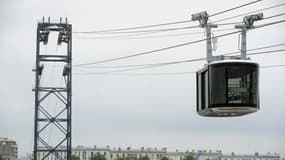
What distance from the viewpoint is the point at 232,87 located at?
26500 millimetres

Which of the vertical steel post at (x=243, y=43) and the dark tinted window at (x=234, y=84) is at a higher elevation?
the vertical steel post at (x=243, y=43)

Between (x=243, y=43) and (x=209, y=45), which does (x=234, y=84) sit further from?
(x=209, y=45)

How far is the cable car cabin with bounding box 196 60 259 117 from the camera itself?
86.0 feet

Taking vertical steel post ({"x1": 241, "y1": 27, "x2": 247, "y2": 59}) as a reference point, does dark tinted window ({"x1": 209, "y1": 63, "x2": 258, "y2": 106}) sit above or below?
below

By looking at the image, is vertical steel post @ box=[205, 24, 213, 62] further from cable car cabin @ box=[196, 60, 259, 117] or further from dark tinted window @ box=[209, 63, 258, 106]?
dark tinted window @ box=[209, 63, 258, 106]

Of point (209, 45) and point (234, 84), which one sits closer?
point (234, 84)

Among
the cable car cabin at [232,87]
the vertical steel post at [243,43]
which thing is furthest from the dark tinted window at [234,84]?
the vertical steel post at [243,43]

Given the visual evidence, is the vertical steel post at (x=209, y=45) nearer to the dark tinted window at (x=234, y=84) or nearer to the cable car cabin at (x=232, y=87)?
the cable car cabin at (x=232, y=87)

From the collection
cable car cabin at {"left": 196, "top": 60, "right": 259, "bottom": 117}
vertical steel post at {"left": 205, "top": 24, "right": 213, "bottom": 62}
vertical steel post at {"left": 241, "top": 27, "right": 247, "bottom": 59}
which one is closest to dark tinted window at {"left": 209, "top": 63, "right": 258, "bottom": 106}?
cable car cabin at {"left": 196, "top": 60, "right": 259, "bottom": 117}

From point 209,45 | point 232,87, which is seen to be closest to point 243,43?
point 209,45

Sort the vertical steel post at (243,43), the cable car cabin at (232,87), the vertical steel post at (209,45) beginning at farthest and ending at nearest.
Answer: the vertical steel post at (209,45)
the vertical steel post at (243,43)
the cable car cabin at (232,87)

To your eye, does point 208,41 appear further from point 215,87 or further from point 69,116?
point 69,116

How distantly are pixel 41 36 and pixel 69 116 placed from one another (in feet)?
24.5

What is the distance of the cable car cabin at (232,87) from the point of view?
26.2m
